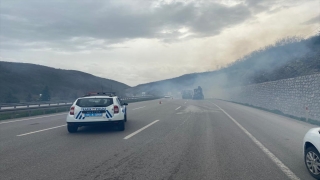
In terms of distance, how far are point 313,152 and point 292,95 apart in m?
18.2

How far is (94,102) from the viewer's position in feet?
42.4

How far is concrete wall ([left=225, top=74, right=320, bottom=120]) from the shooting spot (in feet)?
61.7

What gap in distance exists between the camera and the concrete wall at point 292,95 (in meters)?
18.8

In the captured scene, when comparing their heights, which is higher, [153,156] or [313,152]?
[313,152]

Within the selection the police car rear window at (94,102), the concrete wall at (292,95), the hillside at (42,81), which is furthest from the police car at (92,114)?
the hillside at (42,81)

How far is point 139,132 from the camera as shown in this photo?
42.2 feet

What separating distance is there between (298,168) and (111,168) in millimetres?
4105

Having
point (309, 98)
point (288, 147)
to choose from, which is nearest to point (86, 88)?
point (309, 98)

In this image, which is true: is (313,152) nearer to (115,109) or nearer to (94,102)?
(115,109)

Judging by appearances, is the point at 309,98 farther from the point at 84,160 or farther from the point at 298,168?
the point at 84,160

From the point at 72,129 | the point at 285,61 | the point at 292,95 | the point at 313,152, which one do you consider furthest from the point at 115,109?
the point at 285,61

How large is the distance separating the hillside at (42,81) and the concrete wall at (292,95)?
138ft

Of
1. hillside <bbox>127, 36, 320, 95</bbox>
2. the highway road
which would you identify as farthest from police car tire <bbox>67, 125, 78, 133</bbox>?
hillside <bbox>127, 36, 320, 95</bbox>

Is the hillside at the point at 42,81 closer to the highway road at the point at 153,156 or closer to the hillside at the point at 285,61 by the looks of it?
the hillside at the point at 285,61
